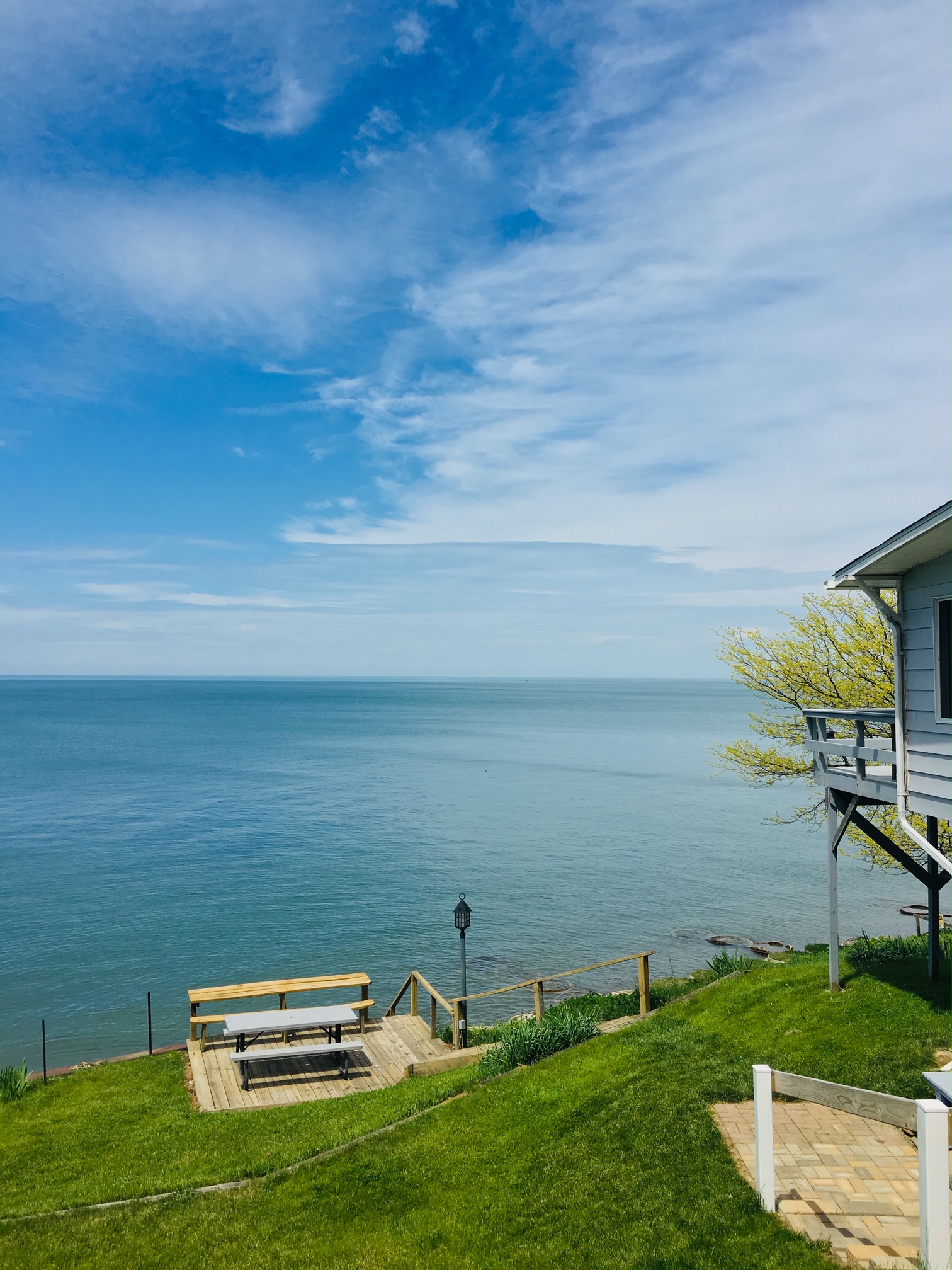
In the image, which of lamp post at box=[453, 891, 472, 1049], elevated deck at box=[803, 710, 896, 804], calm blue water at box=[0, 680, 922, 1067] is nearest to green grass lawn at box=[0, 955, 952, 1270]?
lamp post at box=[453, 891, 472, 1049]

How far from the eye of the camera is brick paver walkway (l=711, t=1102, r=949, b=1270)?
591 centimetres

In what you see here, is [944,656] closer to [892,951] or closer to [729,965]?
[892,951]

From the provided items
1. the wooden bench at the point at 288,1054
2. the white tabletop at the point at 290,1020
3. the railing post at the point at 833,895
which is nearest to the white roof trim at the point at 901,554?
the railing post at the point at 833,895

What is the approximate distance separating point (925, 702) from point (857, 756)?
1531 millimetres

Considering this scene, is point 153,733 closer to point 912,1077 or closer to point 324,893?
A: point 324,893

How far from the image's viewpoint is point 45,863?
39281 millimetres

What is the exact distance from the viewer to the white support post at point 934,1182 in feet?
15.6

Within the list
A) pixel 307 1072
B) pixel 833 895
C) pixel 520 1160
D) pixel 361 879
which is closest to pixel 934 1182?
pixel 520 1160

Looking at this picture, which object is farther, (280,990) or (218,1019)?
(280,990)

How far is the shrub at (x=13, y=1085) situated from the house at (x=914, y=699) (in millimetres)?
13066

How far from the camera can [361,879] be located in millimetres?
36000

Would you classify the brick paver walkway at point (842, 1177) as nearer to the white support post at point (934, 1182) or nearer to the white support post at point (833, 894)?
the white support post at point (934, 1182)

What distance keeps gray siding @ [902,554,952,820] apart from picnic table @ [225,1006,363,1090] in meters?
10.2

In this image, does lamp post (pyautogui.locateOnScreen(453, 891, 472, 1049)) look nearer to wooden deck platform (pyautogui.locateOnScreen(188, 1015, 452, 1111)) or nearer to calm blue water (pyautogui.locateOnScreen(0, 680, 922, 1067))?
wooden deck platform (pyautogui.locateOnScreen(188, 1015, 452, 1111))
